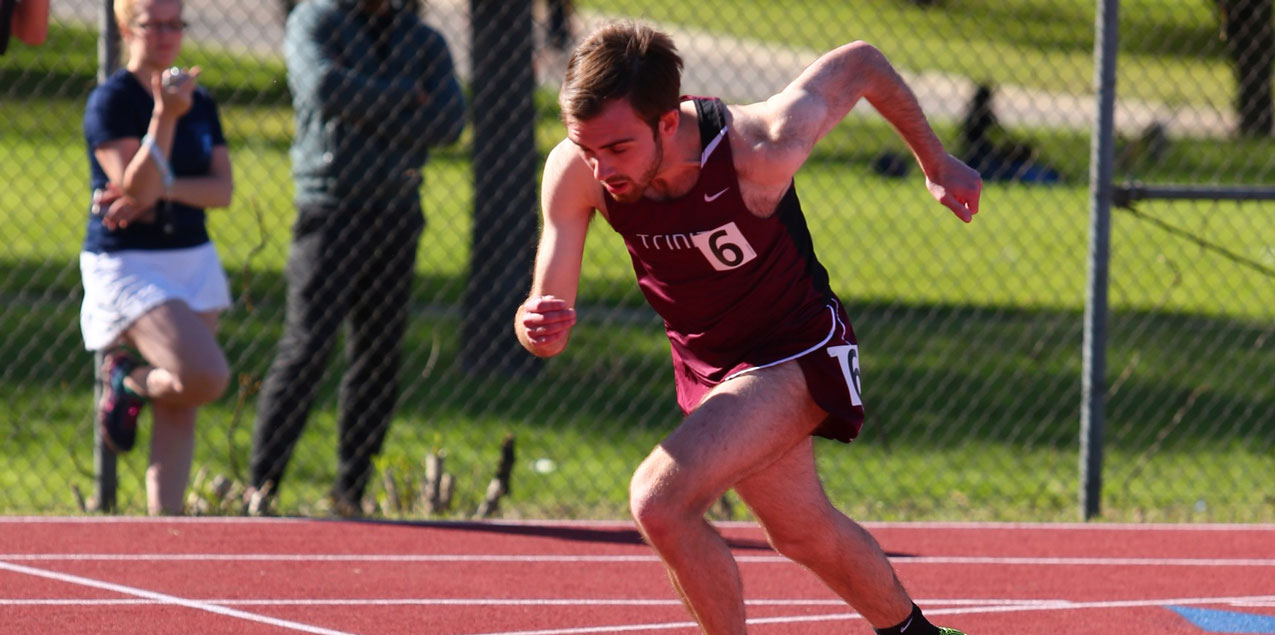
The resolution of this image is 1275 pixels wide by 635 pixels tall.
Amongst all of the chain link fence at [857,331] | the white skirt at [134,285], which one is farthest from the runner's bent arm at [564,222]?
the chain link fence at [857,331]

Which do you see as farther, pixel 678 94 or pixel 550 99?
pixel 550 99

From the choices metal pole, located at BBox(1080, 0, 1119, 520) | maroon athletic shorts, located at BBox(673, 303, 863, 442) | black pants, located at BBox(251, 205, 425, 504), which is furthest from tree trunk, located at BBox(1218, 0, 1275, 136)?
maroon athletic shorts, located at BBox(673, 303, 863, 442)

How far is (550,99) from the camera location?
68.1ft

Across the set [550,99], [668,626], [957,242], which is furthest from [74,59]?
[668,626]

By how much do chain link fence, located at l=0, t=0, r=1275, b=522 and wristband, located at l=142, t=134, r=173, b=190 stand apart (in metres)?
1.28

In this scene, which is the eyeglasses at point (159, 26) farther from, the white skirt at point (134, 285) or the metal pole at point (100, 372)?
the white skirt at point (134, 285)

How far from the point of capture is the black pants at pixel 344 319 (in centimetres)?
696

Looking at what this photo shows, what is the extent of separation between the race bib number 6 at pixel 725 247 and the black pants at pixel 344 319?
319 cm

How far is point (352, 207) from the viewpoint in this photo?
6969 millimetres

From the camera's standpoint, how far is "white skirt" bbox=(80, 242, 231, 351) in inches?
245

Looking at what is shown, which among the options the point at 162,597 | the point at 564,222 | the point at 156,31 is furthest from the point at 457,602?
the point at 156,31

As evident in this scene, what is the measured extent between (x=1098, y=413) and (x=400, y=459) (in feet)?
10.2

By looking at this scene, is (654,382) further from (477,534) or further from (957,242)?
(957,242)

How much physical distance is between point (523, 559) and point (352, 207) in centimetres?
172
